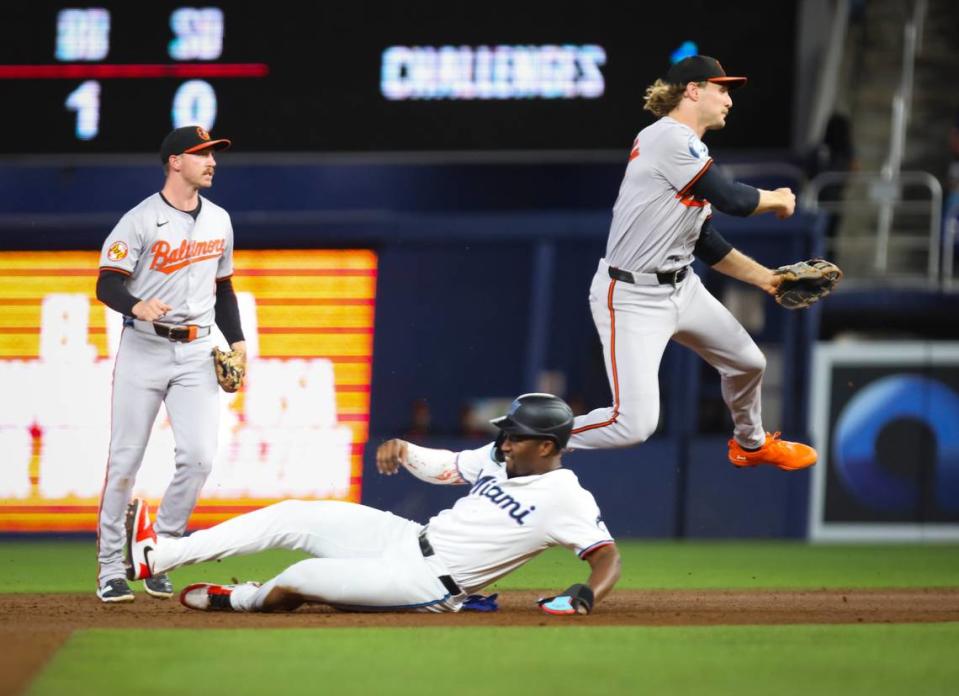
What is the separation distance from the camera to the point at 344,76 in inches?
380

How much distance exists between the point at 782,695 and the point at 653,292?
94.4 inches

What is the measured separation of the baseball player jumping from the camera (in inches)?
206

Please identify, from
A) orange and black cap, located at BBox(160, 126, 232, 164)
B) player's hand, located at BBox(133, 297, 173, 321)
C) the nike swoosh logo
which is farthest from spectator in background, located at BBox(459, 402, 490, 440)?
the nike swoosh logo

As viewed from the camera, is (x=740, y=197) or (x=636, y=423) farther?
(x=636, y=423)

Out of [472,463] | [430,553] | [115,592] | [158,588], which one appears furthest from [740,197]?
[115,592]

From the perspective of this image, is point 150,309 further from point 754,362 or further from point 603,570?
point 754,362

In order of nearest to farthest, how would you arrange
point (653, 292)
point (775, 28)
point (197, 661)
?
point (197, 661) → point (653, 292) → point (775, 28)

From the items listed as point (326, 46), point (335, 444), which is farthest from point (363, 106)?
point (335, 444)

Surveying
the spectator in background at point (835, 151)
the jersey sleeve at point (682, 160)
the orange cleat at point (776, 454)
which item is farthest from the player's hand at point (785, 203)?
the spectator in background at point (835, 151)

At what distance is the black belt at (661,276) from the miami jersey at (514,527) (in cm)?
101

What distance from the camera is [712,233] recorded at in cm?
623

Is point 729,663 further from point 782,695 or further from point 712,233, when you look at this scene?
point 712,233

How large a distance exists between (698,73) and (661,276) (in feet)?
2.58

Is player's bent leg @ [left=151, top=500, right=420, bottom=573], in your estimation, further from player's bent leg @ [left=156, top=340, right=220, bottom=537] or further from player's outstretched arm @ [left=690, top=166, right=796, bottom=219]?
player's outstretched arm @ [left=690, top=166, right=796, bottom=219]
